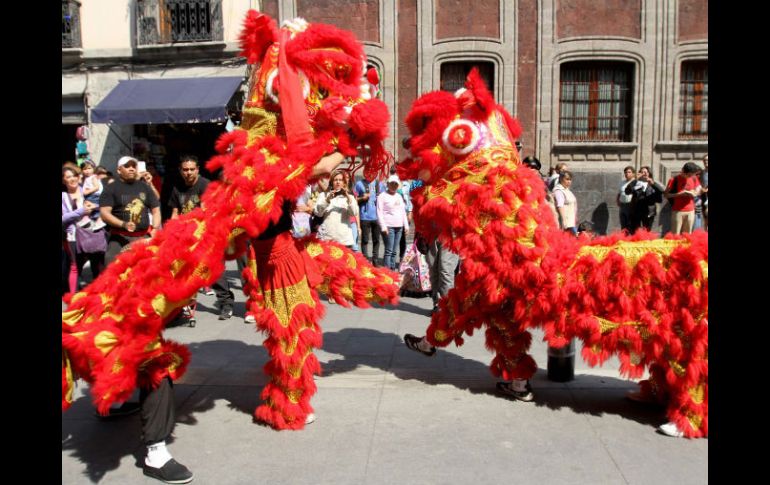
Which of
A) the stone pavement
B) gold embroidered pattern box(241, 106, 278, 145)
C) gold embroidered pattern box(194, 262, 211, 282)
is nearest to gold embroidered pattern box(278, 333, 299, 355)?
the stone pavement

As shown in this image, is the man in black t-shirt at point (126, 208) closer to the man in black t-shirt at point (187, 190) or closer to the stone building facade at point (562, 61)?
the man in black t-shirt at point (187, 190)

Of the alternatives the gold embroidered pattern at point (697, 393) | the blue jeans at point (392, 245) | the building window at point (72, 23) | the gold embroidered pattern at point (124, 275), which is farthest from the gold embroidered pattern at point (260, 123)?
the building window at point (72, 23)

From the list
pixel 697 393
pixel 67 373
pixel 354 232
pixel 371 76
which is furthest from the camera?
pixel 354 232

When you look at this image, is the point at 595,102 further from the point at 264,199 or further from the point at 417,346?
the point at 264,199

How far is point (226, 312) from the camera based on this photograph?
653 centimetres

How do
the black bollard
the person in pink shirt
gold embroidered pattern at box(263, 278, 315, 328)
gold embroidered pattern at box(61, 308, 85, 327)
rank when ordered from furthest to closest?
the person in pink shirt, the black bollard, gold embroidered pattern at box(263, 278, 315, 328), gold embroidered pattern at box(61, 308, 85, 327)

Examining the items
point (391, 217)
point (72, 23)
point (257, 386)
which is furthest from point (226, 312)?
point (72, 23)

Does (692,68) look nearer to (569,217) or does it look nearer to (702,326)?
(569,217)

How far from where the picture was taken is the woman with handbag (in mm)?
6715

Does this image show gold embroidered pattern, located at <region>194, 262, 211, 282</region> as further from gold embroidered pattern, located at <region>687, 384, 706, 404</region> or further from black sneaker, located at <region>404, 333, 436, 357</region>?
gold embroidered pattern, located at <region>687, 384, 706, 404</region>

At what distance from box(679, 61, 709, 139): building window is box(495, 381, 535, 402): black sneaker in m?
11.5

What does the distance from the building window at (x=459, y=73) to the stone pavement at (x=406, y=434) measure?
957cm

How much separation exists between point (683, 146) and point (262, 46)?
1211 centimetres

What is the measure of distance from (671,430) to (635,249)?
1.10 meters
